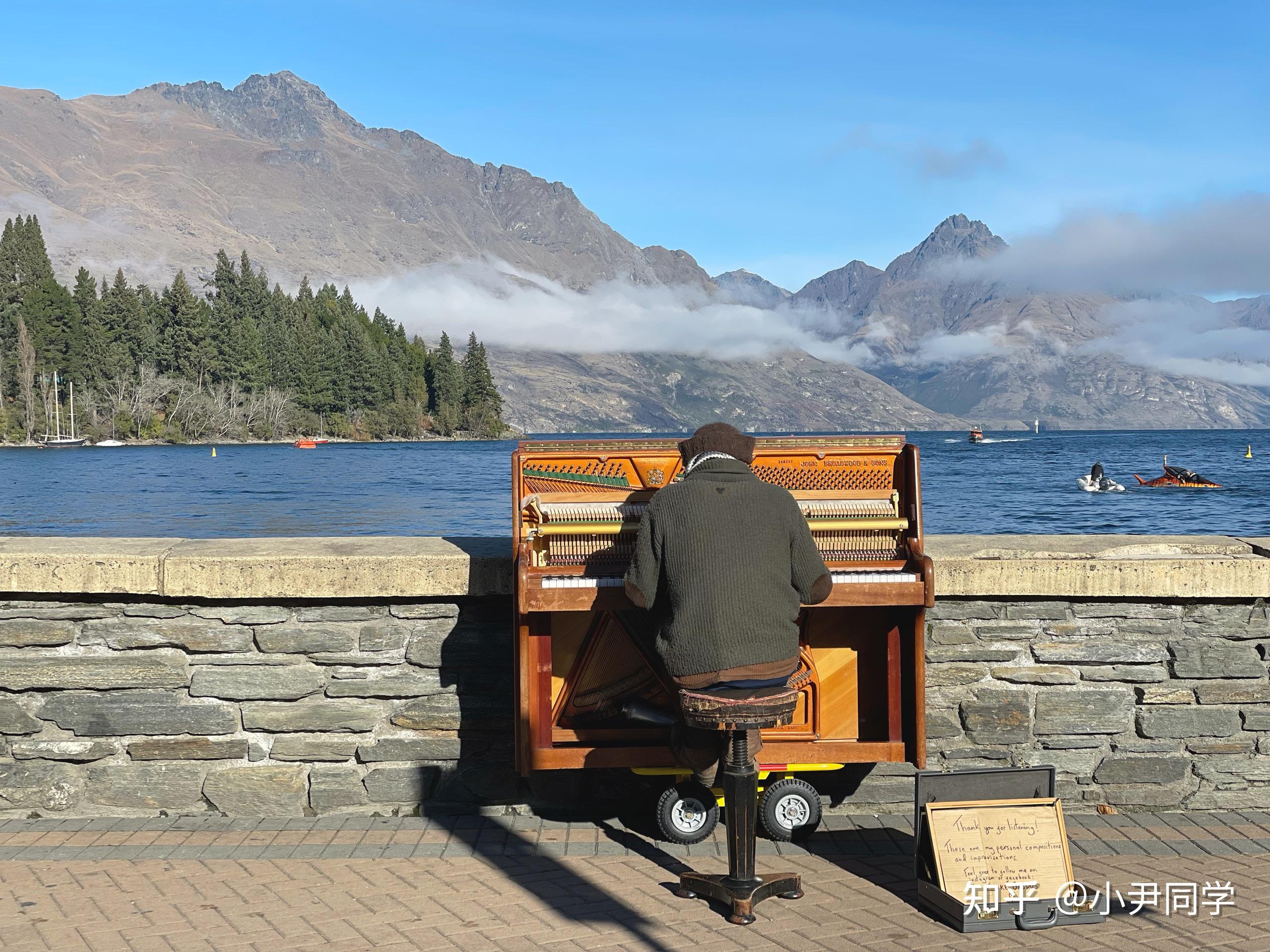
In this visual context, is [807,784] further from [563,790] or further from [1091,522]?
[1091,522]

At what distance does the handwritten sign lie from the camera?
14.1ft

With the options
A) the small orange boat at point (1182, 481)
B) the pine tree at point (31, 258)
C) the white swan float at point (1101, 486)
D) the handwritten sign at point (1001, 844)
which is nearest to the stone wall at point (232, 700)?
the handwritten sign at point (1001, 844)

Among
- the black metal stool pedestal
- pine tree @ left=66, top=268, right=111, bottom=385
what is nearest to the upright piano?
the black metal stool pedestal

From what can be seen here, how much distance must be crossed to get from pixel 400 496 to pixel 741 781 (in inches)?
1870

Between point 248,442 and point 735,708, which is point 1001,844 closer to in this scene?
point 735,708

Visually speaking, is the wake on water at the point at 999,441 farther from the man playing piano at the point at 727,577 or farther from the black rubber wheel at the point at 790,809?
the man playing piano at the point at 727,577

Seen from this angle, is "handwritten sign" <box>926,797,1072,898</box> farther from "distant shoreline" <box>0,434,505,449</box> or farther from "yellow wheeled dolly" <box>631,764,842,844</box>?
"distant shoreline" <box>0,434,505,449</box>

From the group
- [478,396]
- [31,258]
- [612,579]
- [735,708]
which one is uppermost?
[31,258]

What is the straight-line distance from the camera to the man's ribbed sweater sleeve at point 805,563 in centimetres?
416

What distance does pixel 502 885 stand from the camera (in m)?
4.53

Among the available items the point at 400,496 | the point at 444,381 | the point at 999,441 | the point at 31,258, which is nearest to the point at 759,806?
the point at 400,496

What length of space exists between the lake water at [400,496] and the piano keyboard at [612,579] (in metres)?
14.6

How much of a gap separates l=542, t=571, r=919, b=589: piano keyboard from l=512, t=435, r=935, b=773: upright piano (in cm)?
5

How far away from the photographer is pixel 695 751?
14.2 ft
